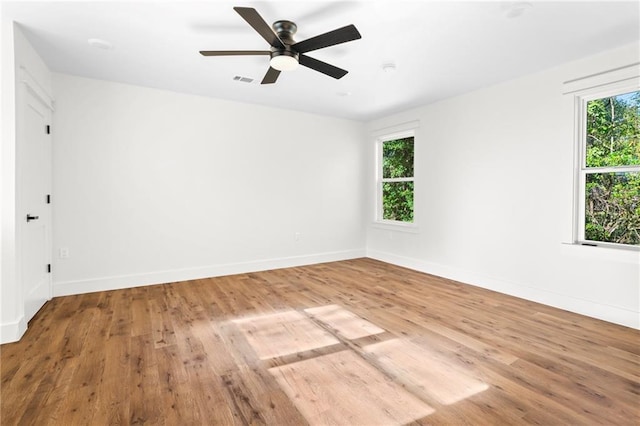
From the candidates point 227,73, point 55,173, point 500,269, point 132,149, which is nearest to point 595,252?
point 500,269

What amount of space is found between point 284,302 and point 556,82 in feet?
12.3

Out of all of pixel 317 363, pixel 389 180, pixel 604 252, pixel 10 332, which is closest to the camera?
pixel 317 363

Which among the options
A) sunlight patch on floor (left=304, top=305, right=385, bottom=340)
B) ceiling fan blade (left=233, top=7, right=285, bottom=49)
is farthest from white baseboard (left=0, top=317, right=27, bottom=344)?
ceiling fan blade (left=233, top=7, right=285, bottom=49)

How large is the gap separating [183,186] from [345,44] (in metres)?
2.83

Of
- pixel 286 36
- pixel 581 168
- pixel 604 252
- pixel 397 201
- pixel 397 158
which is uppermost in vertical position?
pixel 286 36

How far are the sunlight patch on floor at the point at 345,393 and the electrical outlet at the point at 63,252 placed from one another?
10.3 ft

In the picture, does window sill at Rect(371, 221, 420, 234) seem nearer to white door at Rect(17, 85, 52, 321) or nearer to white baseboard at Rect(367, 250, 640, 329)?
white baseboard at Rect(367, 250, 640, 329)

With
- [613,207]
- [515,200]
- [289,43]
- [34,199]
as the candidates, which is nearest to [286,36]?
[289,43]

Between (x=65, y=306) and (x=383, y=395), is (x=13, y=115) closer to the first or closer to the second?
(x=65, y=306)

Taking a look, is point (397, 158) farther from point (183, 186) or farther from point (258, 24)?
point (258, 24)

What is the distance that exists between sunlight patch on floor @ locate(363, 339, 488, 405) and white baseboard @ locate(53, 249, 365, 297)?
284 cm

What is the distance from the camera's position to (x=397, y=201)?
5613mm

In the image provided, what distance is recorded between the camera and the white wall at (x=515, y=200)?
3.09 metres

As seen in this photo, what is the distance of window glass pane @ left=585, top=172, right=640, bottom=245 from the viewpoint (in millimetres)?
3004
